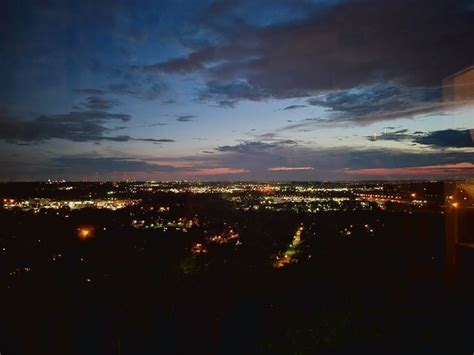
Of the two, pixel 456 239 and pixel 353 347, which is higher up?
pixel 456 239

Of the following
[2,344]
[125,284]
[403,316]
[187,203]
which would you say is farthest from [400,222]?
[187,203]

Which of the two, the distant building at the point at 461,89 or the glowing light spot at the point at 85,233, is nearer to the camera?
the distant building at the point at 461,89

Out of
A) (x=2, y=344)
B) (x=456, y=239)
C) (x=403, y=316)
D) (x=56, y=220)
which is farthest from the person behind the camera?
(x=56, y=220)

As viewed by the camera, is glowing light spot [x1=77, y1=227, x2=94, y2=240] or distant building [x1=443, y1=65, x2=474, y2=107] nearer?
distant building [x1=443, y1=65, x2=474, y2=107]

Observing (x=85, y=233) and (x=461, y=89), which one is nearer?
(x=461, y=89)

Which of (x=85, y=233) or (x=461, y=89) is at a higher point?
(x=461, y=89)

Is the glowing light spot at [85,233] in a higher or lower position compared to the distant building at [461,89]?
lower

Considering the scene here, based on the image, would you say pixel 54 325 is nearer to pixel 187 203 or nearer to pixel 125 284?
pixel 125 284

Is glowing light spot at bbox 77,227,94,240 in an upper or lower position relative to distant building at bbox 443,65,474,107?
lower
